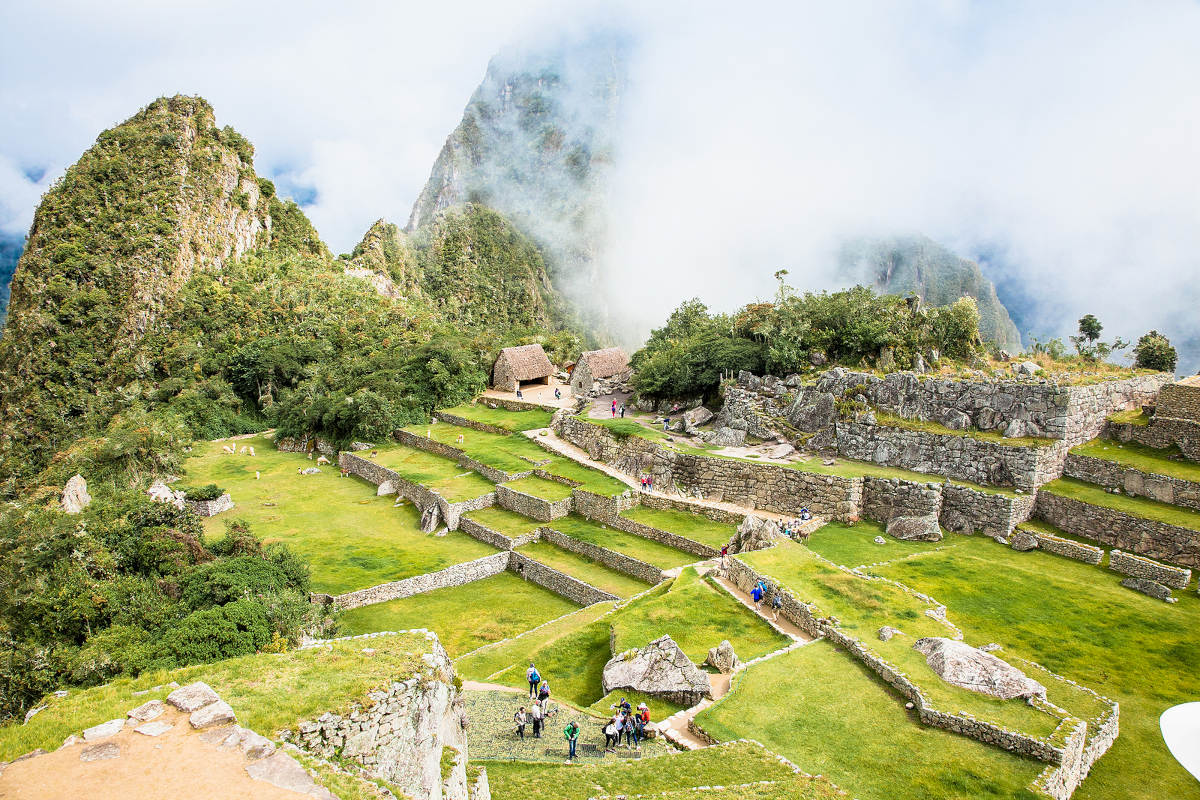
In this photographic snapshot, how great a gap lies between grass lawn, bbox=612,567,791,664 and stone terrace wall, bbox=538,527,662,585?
322 centimetres

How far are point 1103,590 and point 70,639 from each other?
1079 inches

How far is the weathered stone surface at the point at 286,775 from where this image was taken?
628 cm

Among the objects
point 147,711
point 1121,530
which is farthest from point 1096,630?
point 147,711

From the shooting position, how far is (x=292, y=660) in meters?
8.72

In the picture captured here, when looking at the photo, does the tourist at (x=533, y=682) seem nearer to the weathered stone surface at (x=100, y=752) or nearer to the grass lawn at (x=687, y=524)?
the weathered stone surface at (x=100, y=752)

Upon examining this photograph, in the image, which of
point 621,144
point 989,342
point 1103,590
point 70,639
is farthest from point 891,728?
point 621,144

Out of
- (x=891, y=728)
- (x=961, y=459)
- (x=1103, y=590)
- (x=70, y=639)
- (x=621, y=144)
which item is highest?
(x=621, y=144)

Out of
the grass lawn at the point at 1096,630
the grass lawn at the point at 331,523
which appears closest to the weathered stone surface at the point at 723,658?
the grass lawn at the point at 1096,630

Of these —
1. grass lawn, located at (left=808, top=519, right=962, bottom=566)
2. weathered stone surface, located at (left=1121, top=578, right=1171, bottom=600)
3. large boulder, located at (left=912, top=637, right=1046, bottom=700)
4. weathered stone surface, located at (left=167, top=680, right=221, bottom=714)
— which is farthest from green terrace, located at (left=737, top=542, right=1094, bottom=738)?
weathered stone surface, located at (left=167, top=680, right=221, bottom=714)

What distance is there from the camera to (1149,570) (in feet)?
57.6

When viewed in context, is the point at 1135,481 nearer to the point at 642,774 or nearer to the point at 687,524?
the point at 687,524

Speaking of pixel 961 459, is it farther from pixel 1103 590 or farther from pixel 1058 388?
pixel 1103 590

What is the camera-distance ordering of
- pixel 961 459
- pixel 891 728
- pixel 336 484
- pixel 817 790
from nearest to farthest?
pixel 817 790, pixel 891 728, pixel 961 459, pixel 336 484

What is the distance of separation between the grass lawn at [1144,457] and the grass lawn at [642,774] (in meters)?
17.5
